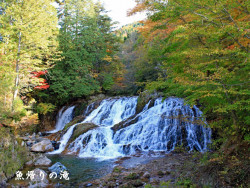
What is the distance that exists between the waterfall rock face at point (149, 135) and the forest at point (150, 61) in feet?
3.56

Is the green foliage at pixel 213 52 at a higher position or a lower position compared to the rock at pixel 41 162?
higher

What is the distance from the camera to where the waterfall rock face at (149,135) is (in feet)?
29.2

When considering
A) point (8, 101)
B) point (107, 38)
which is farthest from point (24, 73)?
point (107, 38)

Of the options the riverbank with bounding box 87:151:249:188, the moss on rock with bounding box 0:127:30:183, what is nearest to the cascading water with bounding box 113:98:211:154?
the riverbank with bounding box 87:151:249:188

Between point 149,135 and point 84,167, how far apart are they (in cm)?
377

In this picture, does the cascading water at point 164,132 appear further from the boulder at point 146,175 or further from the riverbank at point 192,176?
the boulder at point 146,175

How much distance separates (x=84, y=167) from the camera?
736 centimetres

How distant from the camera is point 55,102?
1922 cm

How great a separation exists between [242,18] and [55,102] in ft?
59.6

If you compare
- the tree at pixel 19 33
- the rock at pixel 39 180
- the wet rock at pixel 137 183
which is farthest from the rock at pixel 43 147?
the wet rock at pixel 137 183

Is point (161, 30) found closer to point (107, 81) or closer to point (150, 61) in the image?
point (150, 61)

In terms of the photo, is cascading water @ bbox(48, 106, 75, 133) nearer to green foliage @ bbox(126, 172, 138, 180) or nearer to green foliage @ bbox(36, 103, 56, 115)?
green foliage @ bbox(36, 103, 56, 115)

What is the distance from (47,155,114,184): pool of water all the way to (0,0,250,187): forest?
2182mm

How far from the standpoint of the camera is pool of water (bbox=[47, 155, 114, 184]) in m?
6.16
